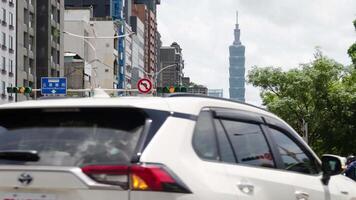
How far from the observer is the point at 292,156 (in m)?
6.02

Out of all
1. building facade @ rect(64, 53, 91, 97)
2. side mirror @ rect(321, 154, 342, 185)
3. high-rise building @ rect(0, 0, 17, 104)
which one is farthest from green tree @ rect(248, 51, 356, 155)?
building facade @ rect(64, 53, 91, 97)

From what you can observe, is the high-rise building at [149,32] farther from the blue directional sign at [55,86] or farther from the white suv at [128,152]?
the white suv at [128,152]

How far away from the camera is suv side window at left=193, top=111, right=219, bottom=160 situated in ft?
15.8

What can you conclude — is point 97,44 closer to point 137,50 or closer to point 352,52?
point 137,50

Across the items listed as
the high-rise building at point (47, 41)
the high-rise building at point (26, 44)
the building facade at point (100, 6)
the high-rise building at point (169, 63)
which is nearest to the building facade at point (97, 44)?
the high-rise building at point (47, 41)

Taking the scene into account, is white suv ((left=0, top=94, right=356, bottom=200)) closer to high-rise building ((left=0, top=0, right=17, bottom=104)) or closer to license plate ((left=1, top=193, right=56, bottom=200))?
license plate ((left=1, top=193, right=56, bottom=200))

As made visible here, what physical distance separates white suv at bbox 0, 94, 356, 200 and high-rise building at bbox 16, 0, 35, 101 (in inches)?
2644

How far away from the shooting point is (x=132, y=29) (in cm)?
13662

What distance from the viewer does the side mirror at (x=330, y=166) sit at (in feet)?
20.6

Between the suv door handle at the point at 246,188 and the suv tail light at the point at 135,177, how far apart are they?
672 millimetres

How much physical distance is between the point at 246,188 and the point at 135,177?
3.08 feet

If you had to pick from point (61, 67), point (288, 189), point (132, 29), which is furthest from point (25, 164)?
point (132, 29)

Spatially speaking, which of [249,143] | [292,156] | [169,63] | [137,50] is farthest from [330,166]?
[169,63]

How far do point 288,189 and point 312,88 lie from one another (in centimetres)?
3778
